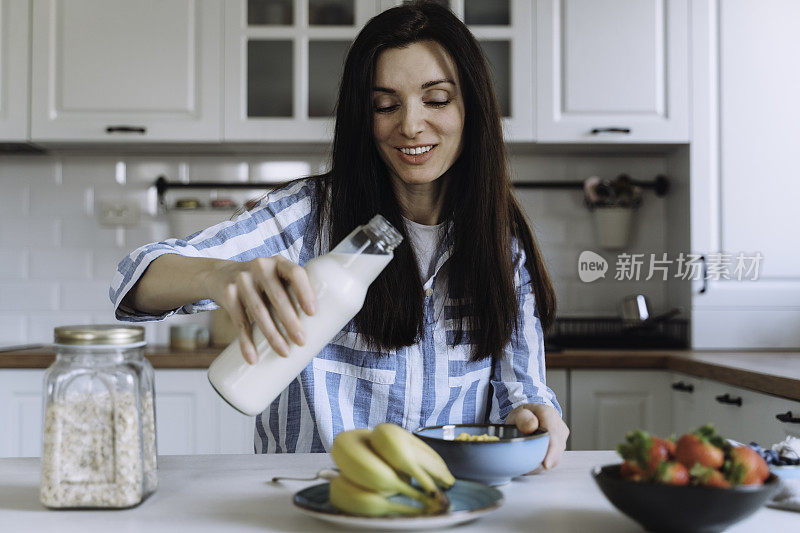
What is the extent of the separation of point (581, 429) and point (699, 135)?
105cm

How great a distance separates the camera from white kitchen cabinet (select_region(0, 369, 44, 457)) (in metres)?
2.49

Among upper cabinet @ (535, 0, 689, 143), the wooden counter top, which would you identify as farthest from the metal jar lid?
upper cabinet @ (535, 0, 689, 143)

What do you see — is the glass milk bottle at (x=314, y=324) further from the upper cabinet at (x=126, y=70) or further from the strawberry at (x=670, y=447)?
the upper cabinet at (x=126, y=70)

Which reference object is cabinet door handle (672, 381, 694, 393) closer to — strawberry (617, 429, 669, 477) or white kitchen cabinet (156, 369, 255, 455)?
white kitchen cabinet (156, 369, 255, 455)

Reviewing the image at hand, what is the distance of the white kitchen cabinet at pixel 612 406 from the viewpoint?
8.31 feet

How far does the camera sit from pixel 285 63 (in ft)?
9.12

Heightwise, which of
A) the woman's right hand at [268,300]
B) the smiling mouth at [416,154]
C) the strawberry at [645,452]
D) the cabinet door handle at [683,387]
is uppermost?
the smiling mouth at [416,154]

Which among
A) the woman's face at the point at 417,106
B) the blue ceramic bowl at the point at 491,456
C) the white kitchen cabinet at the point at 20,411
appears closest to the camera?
the blue ceramic bowl at the point at 491,456

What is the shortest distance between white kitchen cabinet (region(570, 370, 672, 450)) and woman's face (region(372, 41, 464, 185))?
1.34 metres

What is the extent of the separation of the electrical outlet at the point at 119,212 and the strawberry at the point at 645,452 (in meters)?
2.56

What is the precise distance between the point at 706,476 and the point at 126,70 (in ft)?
8.15

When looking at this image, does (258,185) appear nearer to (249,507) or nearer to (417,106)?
(417,106)

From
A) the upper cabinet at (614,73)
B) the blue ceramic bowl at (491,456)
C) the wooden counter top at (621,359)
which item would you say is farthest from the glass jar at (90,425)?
the upper cabinet at (614,73)

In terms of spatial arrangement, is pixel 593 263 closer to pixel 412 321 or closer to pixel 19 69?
pixel 412 321
